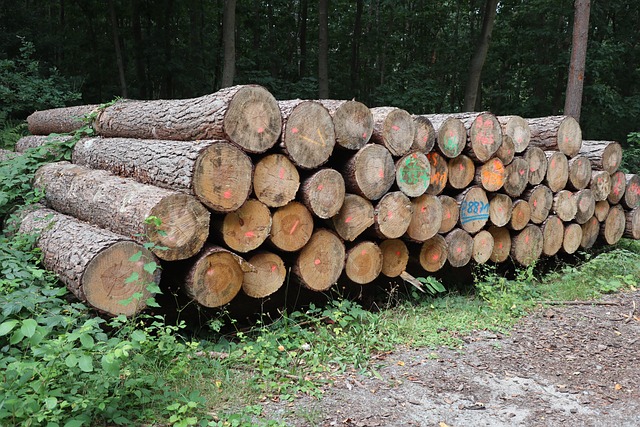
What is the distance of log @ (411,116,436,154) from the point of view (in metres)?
5.19

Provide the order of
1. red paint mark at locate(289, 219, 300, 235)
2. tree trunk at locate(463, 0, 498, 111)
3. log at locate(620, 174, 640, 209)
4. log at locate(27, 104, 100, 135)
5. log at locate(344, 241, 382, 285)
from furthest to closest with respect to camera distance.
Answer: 1. tree trunk at locate(463, 0, 498, 111)
2. log at locate(620, 174, 640, 209)
3. log at locate(27, 104, 100, 135)
4. log at locate(344, 241, 382, 285)
5. red paint mark at locate(289, 219, 300, 235)

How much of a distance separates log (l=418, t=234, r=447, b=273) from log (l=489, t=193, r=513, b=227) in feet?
2.90

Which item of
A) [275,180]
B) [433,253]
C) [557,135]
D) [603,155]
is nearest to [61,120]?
[275,180]

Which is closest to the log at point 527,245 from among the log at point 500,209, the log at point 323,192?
the log at point 500,209

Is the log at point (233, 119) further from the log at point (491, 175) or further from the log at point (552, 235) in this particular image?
the log at point (552, 235)

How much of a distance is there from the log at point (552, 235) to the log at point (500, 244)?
665 mm

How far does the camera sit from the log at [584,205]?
23.3 feet

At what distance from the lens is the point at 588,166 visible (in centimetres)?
717

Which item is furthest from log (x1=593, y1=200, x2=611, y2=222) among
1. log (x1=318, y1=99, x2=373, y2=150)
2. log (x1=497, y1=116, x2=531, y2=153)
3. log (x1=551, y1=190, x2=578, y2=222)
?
log (x1=318, y1=99, x2=373, y2=150)

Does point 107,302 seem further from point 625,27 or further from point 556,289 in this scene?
point 625,27

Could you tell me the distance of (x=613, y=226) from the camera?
785cm

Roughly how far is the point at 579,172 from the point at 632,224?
183 centimetres

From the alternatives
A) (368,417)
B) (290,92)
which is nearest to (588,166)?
(368,417)

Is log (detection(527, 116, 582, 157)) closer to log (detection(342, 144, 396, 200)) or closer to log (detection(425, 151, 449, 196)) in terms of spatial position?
log (detection(425, 151, 449, 196))
